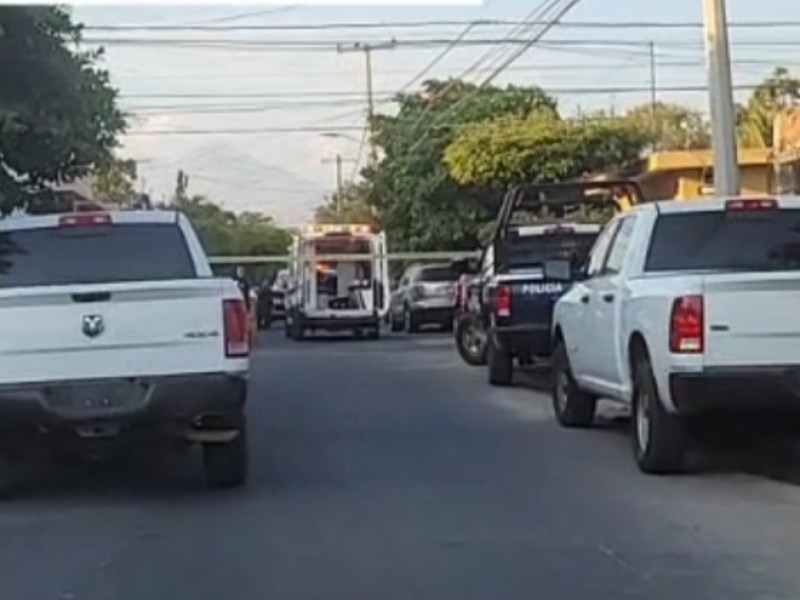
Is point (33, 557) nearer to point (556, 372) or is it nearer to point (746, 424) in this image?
point (746, 424)

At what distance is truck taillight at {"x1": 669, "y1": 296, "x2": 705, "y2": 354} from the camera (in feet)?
40.7

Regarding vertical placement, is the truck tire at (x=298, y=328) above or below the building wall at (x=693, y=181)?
below

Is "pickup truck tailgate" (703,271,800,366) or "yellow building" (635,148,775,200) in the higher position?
"yellow building" (635,148,775,200)

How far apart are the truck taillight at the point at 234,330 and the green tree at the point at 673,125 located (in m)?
47.2

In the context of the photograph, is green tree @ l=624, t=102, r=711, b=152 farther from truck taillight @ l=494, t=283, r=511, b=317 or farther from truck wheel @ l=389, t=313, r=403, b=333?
truck taillight @ l=494, t=283, r=511, b=317

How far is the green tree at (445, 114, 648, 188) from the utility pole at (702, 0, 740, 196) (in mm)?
25708

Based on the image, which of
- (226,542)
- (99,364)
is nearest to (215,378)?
(99,364)

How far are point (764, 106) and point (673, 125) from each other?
16.9 m

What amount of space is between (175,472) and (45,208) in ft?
40.9

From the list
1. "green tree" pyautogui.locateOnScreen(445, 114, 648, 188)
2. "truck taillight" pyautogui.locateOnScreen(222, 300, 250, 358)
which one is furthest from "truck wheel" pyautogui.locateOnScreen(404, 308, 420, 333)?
"truck taillight" pyautogui.locateOnScreen(222, 300, 250, 358)

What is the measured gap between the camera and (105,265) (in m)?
13.3

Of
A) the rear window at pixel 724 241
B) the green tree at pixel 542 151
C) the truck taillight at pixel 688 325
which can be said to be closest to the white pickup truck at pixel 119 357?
the truck taillight at pixel 688 325

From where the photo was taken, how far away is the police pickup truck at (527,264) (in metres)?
20.7

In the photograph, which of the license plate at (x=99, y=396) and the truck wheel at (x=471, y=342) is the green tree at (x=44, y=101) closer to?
the truck wheel at (x=471, y=342)
